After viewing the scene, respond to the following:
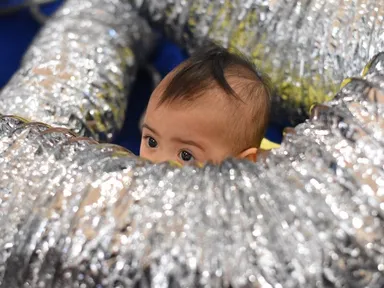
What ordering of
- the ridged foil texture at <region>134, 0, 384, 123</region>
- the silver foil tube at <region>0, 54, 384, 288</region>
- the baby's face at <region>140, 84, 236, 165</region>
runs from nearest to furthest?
the silver foil tube at <region>0, 54, 384, 288</region> < the baby's face at <region>140, 84, 236, 165</region> < the ridged foil texture at <region>134, 0, 384, 123</region>

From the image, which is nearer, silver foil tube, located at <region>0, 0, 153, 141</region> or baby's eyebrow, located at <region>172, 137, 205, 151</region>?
baby's eyebrow, located at <region>172, 137, 205, 151</region>

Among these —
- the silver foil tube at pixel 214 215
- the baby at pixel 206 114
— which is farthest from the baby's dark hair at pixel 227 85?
the silver foil tube at pixel 214 215

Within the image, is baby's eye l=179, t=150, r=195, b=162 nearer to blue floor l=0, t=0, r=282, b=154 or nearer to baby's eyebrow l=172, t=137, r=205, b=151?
baby's eyebrow l=172, t=137, r=205, b=151

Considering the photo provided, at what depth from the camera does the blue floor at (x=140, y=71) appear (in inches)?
41.3

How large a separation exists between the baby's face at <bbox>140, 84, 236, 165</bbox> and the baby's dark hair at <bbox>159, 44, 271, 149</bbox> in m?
0.01

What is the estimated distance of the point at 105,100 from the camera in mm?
926

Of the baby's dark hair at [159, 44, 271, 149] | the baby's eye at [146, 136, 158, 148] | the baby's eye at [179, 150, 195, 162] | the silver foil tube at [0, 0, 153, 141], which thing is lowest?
the silver foil tube at [0, 0, 153, 141]

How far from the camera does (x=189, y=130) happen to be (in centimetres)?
64

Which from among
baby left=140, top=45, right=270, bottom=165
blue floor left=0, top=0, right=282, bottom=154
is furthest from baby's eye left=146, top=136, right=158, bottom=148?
blue floor left=0, top=0, right=282, bottom=154

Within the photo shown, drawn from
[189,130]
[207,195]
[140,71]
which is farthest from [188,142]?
[140,71]

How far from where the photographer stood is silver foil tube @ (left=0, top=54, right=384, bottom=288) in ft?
1.62

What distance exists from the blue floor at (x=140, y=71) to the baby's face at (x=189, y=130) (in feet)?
1.15

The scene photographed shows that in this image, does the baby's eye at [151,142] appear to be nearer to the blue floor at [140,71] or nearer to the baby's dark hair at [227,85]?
the baby's dark hair at [227,85]

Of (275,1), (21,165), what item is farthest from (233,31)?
(21,165)
